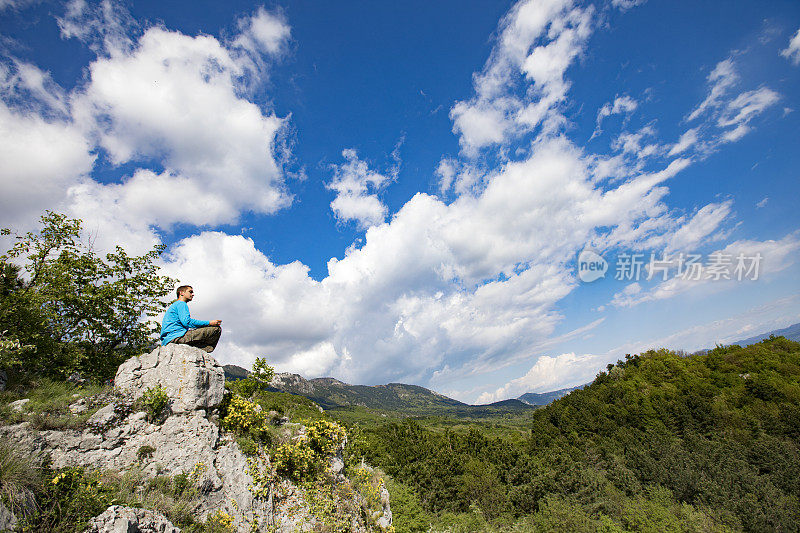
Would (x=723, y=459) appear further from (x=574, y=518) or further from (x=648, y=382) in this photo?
(x=648, y=382)

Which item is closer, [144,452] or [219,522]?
[219,522]

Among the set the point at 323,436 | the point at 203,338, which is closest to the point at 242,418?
the point at 203,338

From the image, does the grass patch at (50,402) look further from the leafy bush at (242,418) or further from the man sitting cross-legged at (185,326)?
the leafy bush at (242,418)

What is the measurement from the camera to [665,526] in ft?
81.9

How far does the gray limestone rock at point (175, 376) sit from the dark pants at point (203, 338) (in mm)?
578

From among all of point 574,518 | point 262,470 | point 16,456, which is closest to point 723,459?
point 574,518

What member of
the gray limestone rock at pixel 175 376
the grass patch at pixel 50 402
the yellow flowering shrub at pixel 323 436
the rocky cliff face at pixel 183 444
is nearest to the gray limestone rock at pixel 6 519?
the rocky cliff face at pixel 183 444

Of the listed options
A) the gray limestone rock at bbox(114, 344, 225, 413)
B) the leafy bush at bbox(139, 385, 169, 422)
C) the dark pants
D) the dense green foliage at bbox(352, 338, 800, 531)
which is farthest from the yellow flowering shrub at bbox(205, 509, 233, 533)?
the dense green foliage at bbox(352, 338, 800, 531)

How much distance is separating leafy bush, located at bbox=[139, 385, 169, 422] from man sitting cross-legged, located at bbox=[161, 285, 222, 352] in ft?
5.54

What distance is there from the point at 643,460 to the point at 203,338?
159ft

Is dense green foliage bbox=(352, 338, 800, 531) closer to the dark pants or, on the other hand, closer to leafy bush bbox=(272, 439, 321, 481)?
leafy bush bbox=(272, 439, 321, 481)

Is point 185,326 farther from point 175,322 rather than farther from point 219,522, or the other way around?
point 219,522

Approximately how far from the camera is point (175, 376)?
9.18 m

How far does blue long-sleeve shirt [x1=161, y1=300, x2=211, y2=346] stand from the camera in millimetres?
9867
